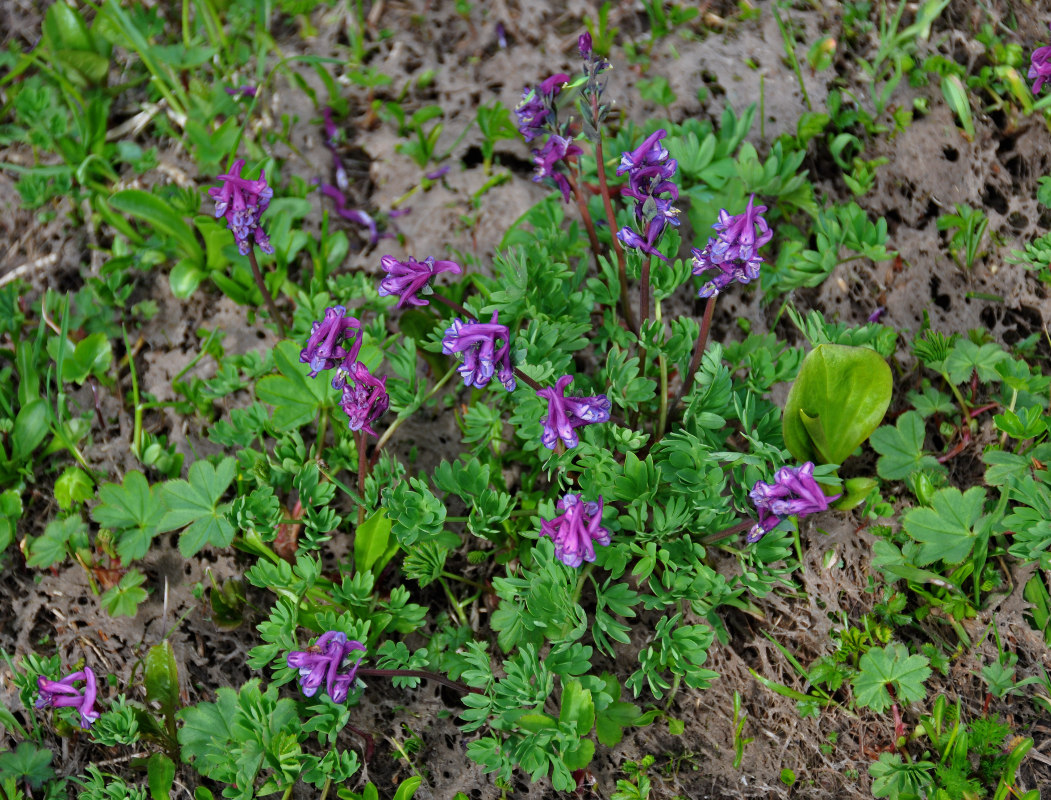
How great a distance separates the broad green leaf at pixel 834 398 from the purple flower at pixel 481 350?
0.90 metres

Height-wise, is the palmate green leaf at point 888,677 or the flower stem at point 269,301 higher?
the flower stem at point 269,301

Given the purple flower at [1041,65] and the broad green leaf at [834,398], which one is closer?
the broad green leaf at [834,398]

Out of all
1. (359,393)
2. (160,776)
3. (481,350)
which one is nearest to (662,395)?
(481,350)

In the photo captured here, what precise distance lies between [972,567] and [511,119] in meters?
2.44

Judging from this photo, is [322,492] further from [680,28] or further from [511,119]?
[680,28]

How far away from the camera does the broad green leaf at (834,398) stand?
7.55 feet

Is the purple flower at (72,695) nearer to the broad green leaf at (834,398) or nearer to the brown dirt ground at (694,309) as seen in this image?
the brown dirt ground at (694,309)

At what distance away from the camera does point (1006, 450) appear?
8.25ft

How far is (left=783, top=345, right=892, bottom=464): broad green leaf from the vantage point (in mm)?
2301

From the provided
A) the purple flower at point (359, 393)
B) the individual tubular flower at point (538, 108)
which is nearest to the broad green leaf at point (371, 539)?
the purple flower at point (359, 393)

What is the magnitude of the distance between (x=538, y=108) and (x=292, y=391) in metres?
1.23

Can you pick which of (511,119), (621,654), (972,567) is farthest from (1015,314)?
(511,119)

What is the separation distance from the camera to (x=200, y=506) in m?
2.54

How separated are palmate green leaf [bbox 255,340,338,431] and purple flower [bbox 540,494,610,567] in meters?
1.04
